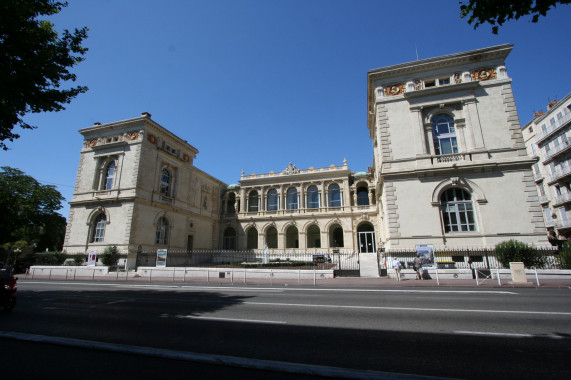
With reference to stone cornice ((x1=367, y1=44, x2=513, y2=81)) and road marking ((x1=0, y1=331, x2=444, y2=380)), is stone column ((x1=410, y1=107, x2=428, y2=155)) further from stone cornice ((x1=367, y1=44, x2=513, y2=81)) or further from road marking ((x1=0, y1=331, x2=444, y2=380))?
road marking ((x1=0, y1=331, x2=444, y2=380))

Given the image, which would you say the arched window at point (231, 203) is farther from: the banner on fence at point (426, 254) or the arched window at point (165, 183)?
the banner on fence at point (426, 254)

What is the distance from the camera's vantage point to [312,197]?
40.7m

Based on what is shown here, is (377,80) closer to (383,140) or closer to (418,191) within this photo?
(383,140)

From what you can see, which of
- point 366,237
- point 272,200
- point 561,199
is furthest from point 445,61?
point 272,200

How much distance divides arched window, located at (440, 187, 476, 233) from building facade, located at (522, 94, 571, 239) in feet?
54.4

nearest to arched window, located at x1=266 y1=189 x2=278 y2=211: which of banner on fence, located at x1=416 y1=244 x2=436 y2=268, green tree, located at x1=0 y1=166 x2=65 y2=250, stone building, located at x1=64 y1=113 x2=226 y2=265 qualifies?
stone building, located at x1=64 y1=113 x2=226 y2=265

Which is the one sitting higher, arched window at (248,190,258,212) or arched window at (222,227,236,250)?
arched window at (248,190,258,212)

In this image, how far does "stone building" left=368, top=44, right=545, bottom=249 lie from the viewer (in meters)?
19.9

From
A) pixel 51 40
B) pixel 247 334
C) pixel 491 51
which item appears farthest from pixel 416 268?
pixel 51 40

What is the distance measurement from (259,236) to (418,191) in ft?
81.1

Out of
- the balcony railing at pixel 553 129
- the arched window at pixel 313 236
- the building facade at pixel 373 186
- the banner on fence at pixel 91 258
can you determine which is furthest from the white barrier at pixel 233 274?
the balcony railing at pixel 553 129

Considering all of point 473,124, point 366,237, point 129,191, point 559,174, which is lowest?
point 366,237

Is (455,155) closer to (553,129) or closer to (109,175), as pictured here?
(553,129)

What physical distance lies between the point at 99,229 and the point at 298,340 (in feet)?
100
